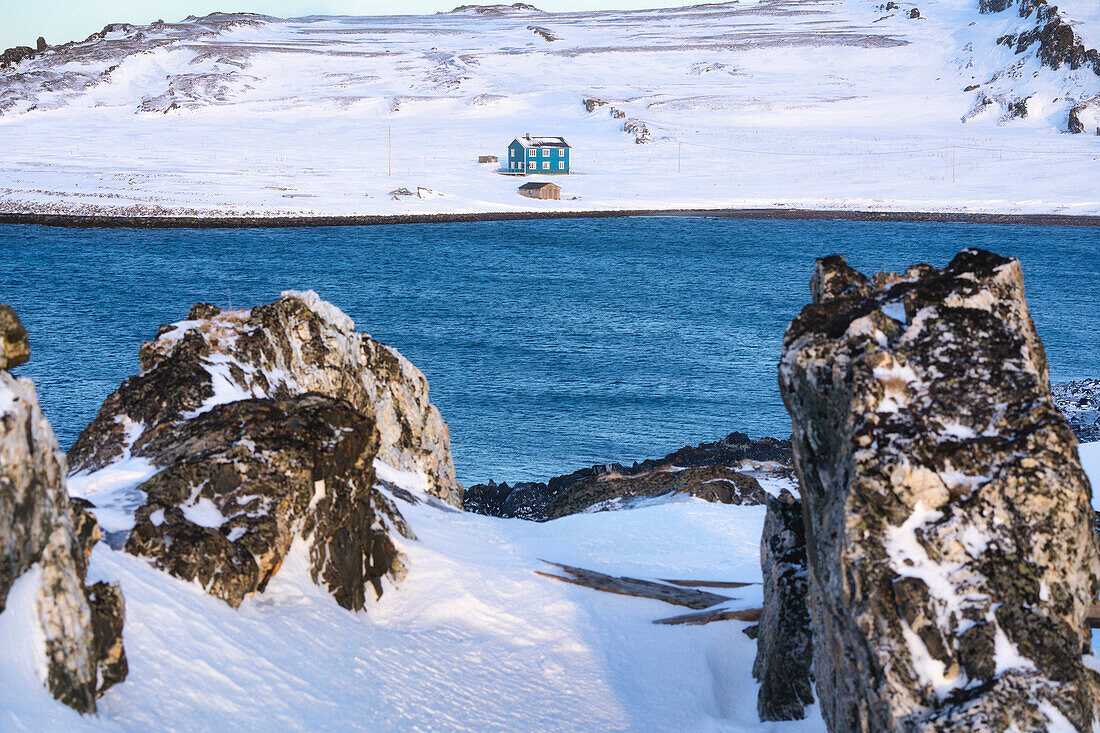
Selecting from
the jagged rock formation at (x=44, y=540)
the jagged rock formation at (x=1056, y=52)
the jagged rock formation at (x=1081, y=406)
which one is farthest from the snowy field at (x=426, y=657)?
the jagged rock formation at (x=1056, y=52)

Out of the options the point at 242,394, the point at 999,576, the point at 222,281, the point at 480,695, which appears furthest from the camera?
the point at 222,281

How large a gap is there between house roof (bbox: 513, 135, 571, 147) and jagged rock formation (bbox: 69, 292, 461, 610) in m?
85.4

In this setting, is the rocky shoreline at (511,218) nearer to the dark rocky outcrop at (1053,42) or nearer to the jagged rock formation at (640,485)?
the dark rocky outcrop at (1053,42)

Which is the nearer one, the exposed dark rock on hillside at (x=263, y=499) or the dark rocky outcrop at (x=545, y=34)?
the exposed dark rock on hillside at (x=263, y=499)

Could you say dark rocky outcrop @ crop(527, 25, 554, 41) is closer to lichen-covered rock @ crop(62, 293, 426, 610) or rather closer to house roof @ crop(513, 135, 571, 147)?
house roof @ crop(513, 135, 571, 147)

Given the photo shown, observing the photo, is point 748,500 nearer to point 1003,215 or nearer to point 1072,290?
point 1072,290

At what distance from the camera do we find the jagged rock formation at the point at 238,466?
29.0ft

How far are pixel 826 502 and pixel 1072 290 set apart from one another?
5834cm

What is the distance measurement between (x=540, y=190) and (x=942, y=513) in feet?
274

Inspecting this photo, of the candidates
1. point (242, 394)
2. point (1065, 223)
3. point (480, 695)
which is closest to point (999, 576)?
point (480, 695)

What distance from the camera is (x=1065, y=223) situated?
85.0m

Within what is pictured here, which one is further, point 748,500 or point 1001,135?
point 1001,135

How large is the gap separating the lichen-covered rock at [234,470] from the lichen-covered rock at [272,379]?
0.08 ft

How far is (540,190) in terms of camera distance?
8881 cm
